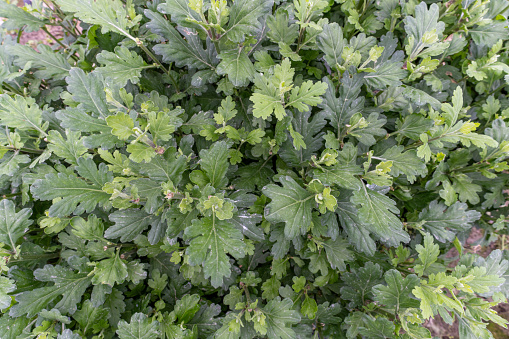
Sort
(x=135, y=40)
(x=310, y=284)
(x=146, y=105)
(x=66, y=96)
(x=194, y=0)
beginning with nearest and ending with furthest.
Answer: (x=194, y=0) → (x=146, y=105) → (x=135, y=40) → (x=66, y=96) → (x=310, y=284)

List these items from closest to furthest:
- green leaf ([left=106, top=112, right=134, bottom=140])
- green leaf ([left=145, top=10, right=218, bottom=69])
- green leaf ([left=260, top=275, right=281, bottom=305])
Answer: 1. green leaf ([left=106, top=112, right=134, bottom=140])
2. green leaf ([left=145, top=10, right=218, bottom=69])
3. green leaf ([left=260, top=275, right=281, bottom=305])

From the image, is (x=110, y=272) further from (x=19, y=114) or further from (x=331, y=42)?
(x=331, y=42)

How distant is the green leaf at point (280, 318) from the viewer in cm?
200

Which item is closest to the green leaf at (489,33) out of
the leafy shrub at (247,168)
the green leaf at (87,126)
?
the leafy shrub at (247,168)

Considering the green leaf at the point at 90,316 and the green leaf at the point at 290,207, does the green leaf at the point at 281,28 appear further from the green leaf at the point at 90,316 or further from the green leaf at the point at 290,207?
the green leaf at the point at 90,316

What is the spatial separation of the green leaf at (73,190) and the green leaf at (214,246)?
2.24ft

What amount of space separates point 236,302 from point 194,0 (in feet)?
6.68

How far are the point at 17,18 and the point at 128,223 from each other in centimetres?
196

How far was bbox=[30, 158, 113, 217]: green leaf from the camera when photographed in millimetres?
1683

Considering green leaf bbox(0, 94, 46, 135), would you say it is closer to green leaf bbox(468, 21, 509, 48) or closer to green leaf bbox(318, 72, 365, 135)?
green leaf bbox(318, 72, 365, 135)

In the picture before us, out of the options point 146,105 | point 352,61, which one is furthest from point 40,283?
point 352,61

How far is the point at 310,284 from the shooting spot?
2377mm

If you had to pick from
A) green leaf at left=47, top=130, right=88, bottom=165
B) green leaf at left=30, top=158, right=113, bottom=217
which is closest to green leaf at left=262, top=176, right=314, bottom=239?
green leaf at left=30, top=158, right=113, bottom=217

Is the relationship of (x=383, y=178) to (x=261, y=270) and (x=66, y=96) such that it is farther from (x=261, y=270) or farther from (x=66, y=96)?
(x=66, y=96)
